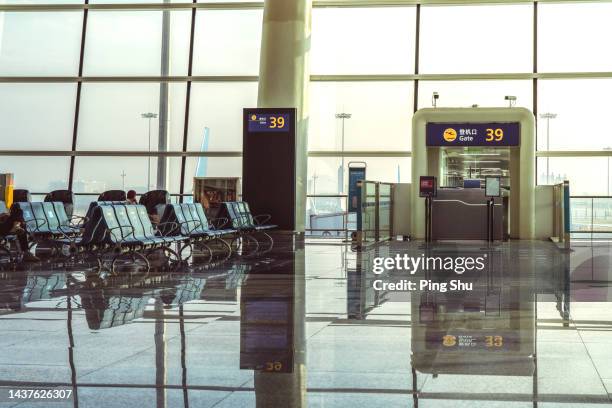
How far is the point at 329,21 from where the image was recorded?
20.1 metres

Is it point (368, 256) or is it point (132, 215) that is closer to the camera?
point (132, 215)

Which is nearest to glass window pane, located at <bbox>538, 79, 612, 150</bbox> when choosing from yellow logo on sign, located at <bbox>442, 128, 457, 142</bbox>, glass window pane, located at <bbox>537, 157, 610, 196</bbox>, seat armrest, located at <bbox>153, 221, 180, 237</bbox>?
glass window pane, located at <bbox>537, 157, 610, 196</bbox>

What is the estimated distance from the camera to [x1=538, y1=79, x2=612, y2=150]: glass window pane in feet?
61.9

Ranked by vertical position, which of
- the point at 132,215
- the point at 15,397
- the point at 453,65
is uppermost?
the point at 453,65

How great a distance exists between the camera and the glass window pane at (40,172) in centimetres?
2053

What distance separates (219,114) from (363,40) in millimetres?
A: 3795

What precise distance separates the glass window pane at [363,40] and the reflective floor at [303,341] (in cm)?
1109

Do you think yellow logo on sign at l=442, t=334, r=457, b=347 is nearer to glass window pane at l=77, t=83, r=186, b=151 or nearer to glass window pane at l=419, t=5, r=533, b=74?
glass window pane at l=419, t=5, r=533, b=74

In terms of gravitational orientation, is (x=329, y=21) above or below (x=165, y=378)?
above

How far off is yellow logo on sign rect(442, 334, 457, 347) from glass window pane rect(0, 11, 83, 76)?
17.4 m

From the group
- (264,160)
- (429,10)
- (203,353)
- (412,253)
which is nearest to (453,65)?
(429,10)

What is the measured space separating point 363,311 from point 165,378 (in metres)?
2.62

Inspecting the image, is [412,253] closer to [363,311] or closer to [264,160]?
[264,160]

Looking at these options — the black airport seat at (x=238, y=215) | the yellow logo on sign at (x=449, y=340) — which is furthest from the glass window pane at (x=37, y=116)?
the yellow logo on sign at (x=449, y=340)
